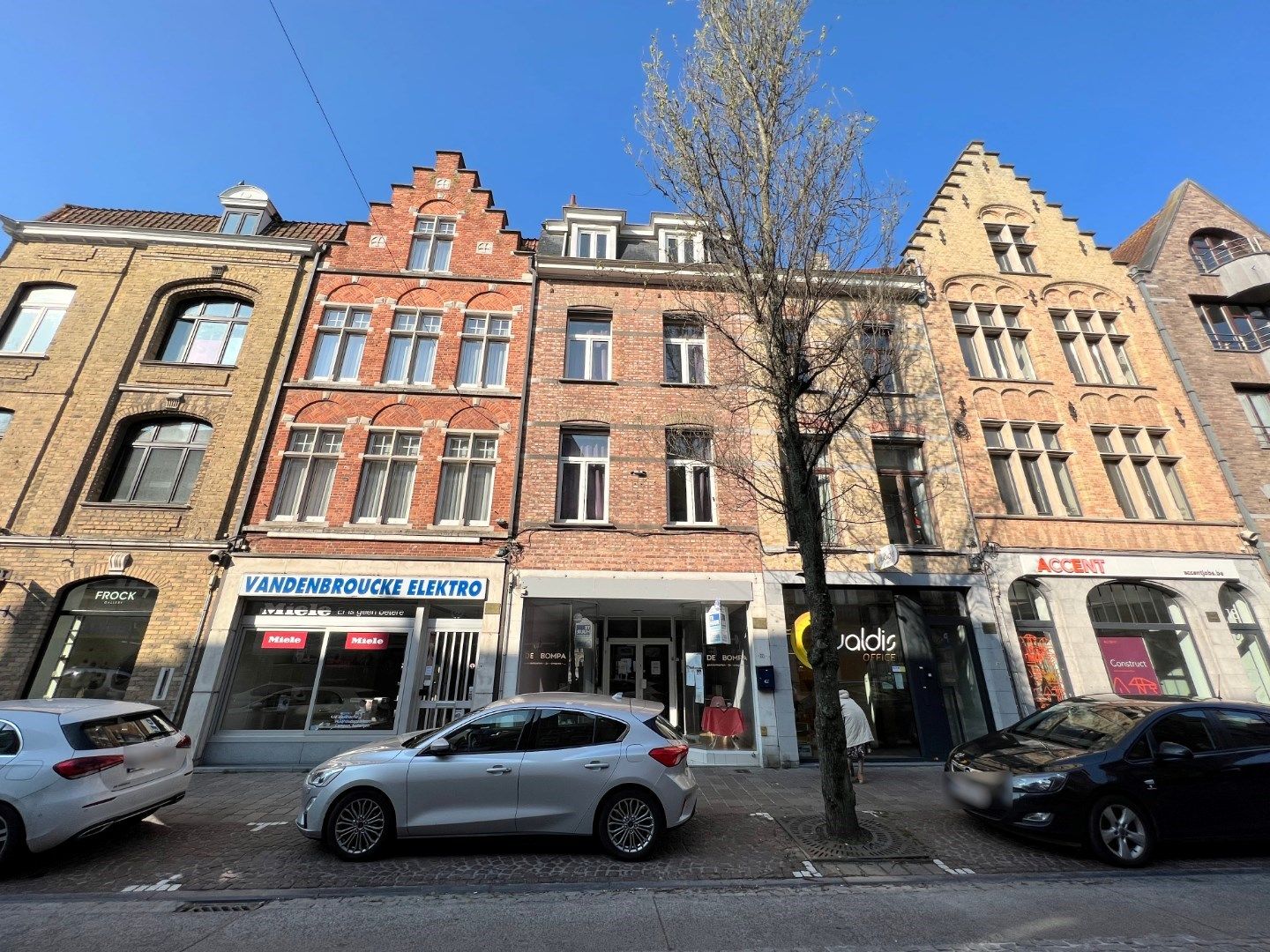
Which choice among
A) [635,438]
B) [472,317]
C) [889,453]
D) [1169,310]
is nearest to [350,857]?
[635,438]

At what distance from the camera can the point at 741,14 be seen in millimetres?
8703

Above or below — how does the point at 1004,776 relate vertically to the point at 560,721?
below

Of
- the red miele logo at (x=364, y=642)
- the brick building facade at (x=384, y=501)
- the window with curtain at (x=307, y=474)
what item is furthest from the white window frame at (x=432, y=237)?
the red miele logo at (x=364, y=642)

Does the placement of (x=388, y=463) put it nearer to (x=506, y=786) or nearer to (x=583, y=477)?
(x=583, y=477)

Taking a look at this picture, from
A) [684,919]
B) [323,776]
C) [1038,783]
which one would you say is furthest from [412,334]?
[1038,783]

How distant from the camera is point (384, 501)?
37.9ft

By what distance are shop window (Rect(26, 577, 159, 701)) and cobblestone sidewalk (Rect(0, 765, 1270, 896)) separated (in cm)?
458

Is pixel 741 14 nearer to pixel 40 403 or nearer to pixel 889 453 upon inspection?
pixel 889 453

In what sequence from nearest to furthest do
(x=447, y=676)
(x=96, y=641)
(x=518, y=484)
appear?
(x=96, y=641) → (x=447, y=676) → (x=518, y=484)

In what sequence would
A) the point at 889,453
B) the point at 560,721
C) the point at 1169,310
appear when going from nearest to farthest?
the point at 560,721 < the point at 889,453 < the point at 1169,310

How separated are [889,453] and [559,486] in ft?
26.4

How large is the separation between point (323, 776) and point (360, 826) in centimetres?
65

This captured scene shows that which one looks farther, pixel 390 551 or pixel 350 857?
pixel 390 551

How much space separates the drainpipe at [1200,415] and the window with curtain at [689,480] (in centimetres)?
1280
